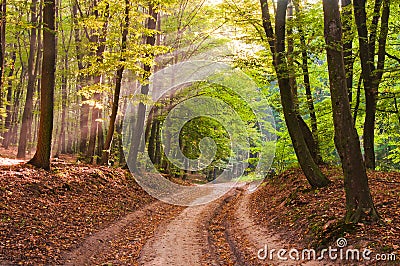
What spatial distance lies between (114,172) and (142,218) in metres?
5.09

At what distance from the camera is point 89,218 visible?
10.9 m

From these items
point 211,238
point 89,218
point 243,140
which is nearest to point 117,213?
point 89,218

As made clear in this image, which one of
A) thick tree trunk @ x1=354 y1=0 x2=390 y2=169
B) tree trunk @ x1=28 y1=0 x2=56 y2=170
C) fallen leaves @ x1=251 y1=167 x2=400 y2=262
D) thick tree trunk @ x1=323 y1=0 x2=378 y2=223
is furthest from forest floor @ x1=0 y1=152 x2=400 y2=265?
thick tree trunk @ x1=354 y1=0 x2=390 y2=169

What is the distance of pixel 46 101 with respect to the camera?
12.9m

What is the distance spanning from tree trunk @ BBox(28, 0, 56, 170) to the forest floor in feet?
1.97

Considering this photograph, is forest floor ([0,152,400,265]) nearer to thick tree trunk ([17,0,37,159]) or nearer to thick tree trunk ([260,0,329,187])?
thick tree trunk ([260,0,329,187])

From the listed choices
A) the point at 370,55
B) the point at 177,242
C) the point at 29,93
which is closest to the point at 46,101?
the point at 177,242

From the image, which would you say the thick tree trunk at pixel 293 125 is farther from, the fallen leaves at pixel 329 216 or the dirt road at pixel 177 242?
the dirt road at pixel 177 242

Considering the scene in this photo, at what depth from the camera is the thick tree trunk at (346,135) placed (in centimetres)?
760

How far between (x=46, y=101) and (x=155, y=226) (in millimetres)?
6240

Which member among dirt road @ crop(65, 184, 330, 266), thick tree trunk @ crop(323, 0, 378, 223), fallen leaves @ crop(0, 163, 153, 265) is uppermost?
thick tree trunk @ crop(323, 0, 378, 223)

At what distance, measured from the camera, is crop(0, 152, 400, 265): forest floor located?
24.5ft

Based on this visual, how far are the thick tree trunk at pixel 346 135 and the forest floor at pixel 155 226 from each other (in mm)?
476

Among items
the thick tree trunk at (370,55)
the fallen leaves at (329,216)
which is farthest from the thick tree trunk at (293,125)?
the thick tree trunk at (370,55)
